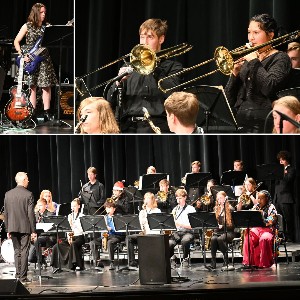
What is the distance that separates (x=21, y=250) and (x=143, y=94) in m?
2.82

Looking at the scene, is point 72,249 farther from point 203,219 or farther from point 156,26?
point 156,26

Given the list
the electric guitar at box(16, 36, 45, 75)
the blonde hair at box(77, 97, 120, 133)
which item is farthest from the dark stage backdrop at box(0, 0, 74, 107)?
the blonde hair at box(77, 97, 120, 133)

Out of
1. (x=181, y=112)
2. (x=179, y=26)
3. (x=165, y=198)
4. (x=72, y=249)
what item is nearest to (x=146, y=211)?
(x=165, y=198)

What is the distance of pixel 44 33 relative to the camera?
10461 mm

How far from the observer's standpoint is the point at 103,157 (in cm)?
1418

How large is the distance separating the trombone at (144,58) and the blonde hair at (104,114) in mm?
156

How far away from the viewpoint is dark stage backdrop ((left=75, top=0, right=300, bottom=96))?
10.5 meters

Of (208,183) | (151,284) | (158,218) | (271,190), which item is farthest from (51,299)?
(271,190)

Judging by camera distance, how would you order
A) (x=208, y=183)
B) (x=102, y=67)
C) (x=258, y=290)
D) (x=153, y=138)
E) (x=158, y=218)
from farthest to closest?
(x=153, y=138)
(x=208, y=183)
(x=102, y=67)
(x=158, y=218)
(x=258, y=290)

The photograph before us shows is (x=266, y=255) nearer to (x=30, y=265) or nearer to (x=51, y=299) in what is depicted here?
(x=30, y=265)

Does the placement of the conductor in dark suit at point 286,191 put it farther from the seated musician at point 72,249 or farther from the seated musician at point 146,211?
the seated musician at point 72,249

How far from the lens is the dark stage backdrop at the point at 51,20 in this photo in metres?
10.5

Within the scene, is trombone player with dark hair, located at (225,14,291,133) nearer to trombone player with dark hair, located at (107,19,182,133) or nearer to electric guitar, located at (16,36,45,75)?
trombone player with dark hair, located at (107,19,182,133)

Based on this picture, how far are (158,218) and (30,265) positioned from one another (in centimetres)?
302
